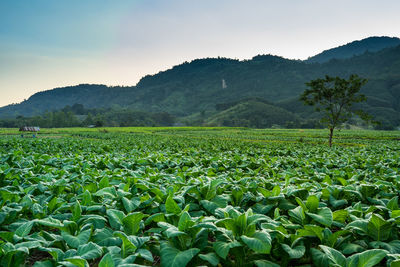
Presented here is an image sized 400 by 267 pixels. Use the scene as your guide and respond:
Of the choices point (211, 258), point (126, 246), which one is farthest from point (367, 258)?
point (126, 246)

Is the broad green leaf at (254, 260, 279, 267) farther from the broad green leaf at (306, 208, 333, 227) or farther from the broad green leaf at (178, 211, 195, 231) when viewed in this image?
the broad green leaf at (306, 208, 333, 227)

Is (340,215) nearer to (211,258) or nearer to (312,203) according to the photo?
(312,203)

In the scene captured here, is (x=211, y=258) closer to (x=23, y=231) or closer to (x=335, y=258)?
(x=335, y=258)

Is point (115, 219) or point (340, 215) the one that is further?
point (340, 215)

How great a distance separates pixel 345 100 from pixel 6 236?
28740 mm

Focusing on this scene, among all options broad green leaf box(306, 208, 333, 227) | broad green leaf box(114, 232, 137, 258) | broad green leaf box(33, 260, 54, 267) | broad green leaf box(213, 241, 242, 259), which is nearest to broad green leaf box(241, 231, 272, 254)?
broad green leaf box(213, 241, 242, 259)

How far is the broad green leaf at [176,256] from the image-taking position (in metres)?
2.04

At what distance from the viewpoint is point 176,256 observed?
210cm

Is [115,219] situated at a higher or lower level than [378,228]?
higher

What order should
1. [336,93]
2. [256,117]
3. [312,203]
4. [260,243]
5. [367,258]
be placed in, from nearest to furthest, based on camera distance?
[367,258] < [260,243] < [312,203] < [336,93] < [256,117]

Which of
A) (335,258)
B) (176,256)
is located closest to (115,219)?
(176,256)

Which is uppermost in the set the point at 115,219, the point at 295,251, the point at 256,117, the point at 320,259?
the point at 256,117

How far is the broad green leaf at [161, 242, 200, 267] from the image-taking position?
2043 mm

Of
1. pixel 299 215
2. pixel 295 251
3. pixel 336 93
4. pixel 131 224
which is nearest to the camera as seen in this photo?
pixel 295 251
